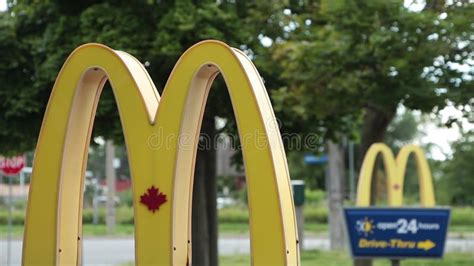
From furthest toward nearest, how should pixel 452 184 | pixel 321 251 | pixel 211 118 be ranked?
pixel 452 184, pixel 321 251, pixel 211 118

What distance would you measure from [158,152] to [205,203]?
7244 millimetres

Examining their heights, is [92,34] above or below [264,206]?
above

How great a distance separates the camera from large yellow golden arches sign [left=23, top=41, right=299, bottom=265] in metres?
6.90

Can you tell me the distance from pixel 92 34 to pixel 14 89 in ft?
5.32

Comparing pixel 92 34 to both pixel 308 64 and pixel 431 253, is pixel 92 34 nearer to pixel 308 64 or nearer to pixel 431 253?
pixel 308 64

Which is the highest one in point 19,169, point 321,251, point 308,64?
point 308,64

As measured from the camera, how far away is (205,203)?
1461cm

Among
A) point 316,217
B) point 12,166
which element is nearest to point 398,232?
point 12,166

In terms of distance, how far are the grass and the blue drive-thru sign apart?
20.6 ft

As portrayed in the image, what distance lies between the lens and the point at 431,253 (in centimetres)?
1151

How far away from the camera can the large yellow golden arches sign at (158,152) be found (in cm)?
690

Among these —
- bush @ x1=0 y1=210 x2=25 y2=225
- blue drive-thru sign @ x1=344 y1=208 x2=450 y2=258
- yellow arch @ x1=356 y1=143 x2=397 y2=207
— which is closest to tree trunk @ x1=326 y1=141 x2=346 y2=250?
yellow arch @ x1=356 y1=143 x2=397 y2=207

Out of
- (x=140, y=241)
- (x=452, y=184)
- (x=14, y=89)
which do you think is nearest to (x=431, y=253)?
(x=140, y=241)

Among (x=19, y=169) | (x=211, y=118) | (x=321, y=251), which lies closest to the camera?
(x=211, y=118)
